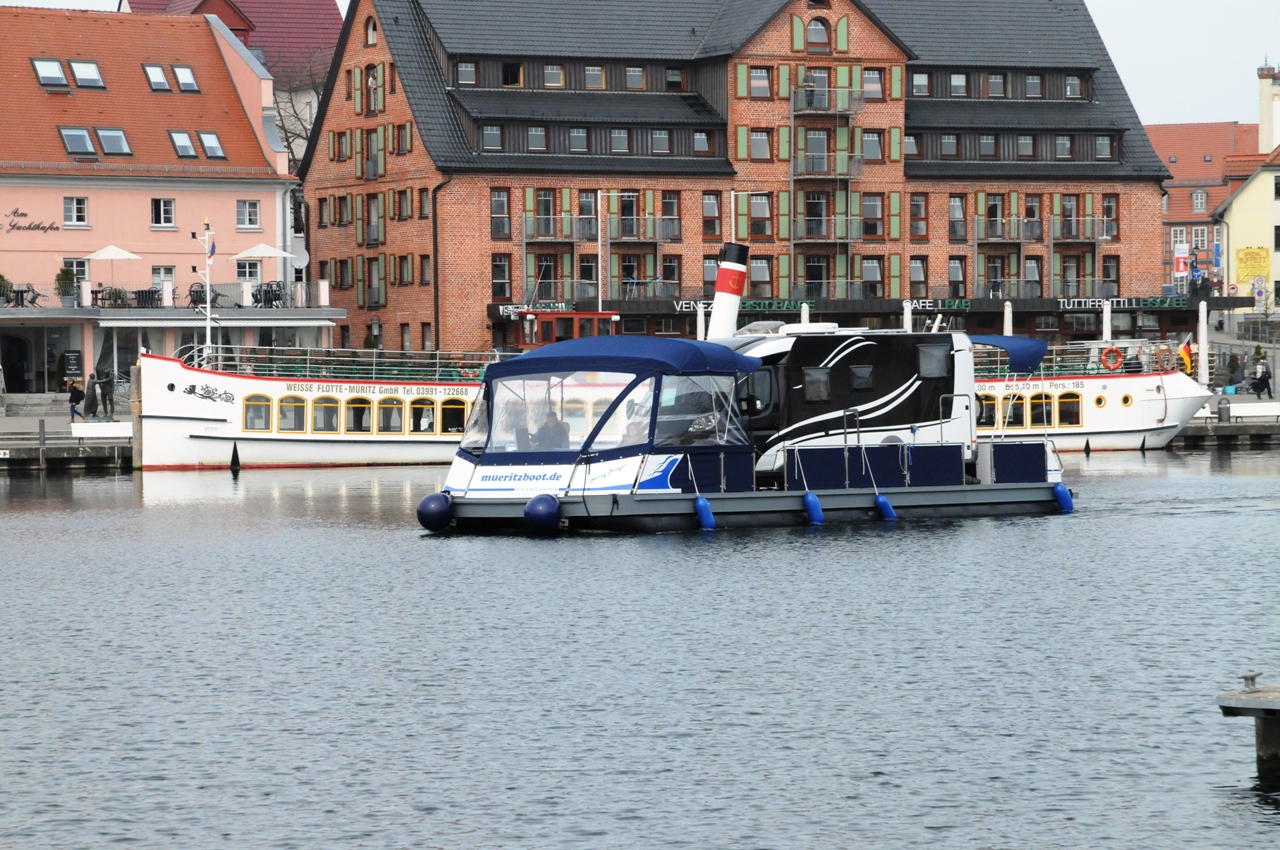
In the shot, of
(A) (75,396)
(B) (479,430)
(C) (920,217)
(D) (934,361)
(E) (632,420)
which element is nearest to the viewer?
(E) (632,420)

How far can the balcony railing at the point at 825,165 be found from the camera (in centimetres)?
9850

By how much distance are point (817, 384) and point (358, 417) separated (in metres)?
24.4

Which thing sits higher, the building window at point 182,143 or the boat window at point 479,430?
the building window at point 182,143

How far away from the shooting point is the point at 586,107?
96.1 metres

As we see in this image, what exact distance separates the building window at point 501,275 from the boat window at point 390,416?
2694cm

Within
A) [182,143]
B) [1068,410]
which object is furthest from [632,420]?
[182,143]

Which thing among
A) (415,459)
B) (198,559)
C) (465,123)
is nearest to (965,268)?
(465,123)

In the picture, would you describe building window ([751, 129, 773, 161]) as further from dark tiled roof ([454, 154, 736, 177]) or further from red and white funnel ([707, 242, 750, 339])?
red and white funnel ([707, 242, 750, 339])

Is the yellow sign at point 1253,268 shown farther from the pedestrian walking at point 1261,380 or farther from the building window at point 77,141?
the building window at point 77,141

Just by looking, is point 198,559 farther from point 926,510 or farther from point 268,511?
point 926,510

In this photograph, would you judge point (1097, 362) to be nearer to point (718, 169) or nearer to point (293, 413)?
point (718, 169)

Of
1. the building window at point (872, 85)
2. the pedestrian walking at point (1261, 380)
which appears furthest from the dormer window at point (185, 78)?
the pedestrian walking at point (1261, 380)

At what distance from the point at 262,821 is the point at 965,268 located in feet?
282

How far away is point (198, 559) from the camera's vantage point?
40.1m
